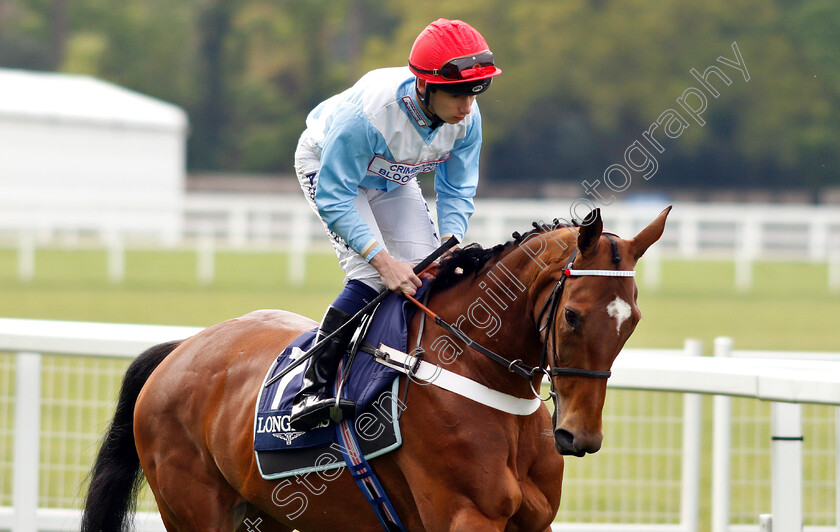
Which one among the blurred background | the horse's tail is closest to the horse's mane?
the horse's tail

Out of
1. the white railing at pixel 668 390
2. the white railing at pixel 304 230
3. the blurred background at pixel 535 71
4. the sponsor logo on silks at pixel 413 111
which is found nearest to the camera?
the sponsor logo on silks at pixel 413 111

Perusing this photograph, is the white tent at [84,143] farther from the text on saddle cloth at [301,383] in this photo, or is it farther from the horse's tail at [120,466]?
the text on saddle cloth at [301,383]

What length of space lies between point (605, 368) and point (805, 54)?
113 feet

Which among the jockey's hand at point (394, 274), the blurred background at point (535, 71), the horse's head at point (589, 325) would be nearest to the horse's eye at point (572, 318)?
the horse's head at point (589, 325)

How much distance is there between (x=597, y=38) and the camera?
36.8m

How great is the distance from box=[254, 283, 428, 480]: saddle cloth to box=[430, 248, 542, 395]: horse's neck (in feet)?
0.65

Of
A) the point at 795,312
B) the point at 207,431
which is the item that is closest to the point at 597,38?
the point at 795,312

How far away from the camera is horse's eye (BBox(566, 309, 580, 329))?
2.83m

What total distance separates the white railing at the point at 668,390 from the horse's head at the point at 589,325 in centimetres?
82

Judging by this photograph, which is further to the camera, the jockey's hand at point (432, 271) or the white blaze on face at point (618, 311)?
the jockey's hand at point (432, 271)

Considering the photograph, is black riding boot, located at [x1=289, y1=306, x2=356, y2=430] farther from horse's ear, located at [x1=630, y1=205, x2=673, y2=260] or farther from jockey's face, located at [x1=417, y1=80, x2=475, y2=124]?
horse's ear, located at [x1=630, y1=205, x2=673, y2=260]

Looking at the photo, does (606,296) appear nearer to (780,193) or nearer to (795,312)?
(795,312)

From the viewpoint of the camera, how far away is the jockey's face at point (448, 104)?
3.25 m

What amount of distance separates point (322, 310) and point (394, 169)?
358 inches
